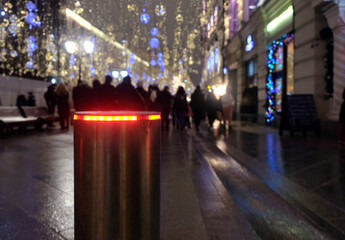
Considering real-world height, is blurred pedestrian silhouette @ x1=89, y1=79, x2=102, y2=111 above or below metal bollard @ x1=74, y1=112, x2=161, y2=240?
above

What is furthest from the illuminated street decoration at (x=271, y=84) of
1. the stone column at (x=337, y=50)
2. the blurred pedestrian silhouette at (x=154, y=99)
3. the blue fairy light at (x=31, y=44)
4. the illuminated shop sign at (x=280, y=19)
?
the blue fairy light at (x=31, y=44)

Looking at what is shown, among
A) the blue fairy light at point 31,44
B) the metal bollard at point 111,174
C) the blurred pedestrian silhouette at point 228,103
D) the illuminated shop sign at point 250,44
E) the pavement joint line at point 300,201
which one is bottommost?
the pavement joint line at point 300,201

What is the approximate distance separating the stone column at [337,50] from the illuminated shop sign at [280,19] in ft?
11.7

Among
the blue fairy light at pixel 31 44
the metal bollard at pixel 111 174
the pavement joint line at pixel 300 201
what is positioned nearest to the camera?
the metal bollard at pixel 111 174

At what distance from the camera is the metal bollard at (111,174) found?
7.49 ft

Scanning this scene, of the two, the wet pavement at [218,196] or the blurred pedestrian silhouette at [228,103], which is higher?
the blurred pedestrian silhouette at [228,103]

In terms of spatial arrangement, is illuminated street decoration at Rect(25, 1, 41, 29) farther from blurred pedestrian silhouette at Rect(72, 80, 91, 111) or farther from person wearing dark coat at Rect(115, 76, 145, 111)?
person wearing dark coat at Rect(115, 76, 145, 111)

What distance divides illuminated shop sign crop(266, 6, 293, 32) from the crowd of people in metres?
3.87

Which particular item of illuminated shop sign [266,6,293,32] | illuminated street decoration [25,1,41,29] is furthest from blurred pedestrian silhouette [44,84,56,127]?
illuminated street decoration [25,1,41,29]

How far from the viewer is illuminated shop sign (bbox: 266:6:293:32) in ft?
49.4

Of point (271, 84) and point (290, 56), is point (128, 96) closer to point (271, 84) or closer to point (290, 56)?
point (290, 56)

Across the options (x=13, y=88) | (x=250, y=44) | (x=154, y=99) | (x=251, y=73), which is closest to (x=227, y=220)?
(x=154, y=99)

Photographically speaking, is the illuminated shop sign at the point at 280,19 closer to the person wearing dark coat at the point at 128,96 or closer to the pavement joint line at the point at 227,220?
the person wearing dark coat at the point at 128,96

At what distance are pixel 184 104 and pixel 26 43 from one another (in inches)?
853
